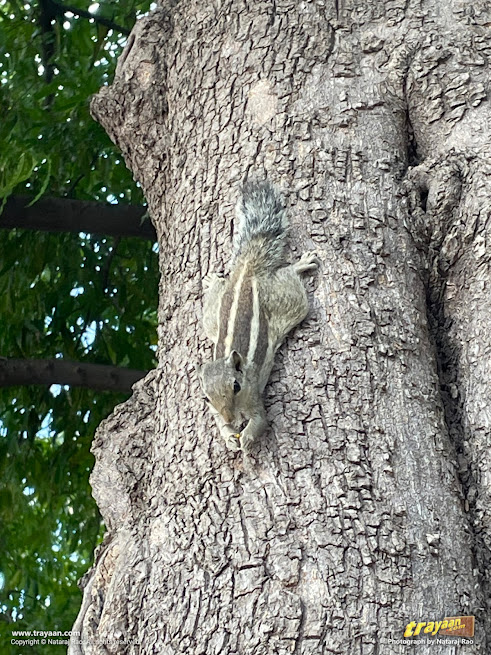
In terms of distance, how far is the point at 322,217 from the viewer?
2.53m

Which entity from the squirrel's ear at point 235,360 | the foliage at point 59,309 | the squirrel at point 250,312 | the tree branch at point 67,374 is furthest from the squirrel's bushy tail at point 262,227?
the foliage at point 59,309

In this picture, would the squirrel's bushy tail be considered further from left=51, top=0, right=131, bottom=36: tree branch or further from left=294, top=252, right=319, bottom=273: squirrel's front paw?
left=51, top=0, right=131, bottom=36: tree branch

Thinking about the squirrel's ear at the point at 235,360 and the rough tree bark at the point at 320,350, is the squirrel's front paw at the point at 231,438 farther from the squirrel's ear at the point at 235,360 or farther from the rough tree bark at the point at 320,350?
the squirrel's ear at the point at 235,360

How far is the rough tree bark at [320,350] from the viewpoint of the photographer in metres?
2.01

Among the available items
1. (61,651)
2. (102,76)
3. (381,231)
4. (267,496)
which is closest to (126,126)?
(102,76)

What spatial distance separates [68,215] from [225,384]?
1845mm

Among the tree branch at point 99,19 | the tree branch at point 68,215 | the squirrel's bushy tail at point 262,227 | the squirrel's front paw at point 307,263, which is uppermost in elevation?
the tree branch at point 99,19

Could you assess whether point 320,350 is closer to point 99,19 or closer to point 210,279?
point 210,279

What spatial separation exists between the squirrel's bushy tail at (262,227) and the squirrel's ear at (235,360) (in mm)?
319

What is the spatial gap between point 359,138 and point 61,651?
277 cm


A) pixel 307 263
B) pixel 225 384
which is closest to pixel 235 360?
pixel 225 384

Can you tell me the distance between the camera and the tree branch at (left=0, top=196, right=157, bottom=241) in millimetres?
3799

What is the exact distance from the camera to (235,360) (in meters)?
2.30

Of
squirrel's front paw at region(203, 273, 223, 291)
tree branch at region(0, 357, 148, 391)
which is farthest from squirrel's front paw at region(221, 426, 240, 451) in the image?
tree branch at region(0, 357, 148, 391)
